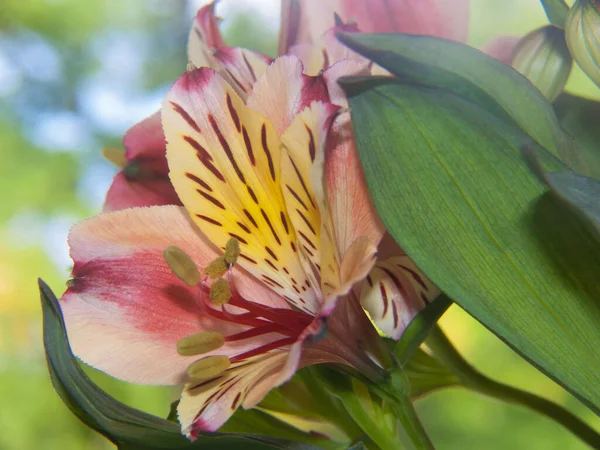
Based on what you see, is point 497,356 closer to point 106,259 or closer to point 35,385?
point 35,385

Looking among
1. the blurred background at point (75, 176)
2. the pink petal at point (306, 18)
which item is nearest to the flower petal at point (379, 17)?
the pink petal at point (306, 18)

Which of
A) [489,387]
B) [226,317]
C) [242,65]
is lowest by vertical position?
[489,387]

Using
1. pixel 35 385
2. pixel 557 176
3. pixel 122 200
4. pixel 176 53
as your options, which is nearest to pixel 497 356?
pixel 35 385

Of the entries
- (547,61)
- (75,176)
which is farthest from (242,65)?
(75,176)

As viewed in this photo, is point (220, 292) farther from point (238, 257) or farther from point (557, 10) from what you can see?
point (557, 10)

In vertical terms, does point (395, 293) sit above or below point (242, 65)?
below
